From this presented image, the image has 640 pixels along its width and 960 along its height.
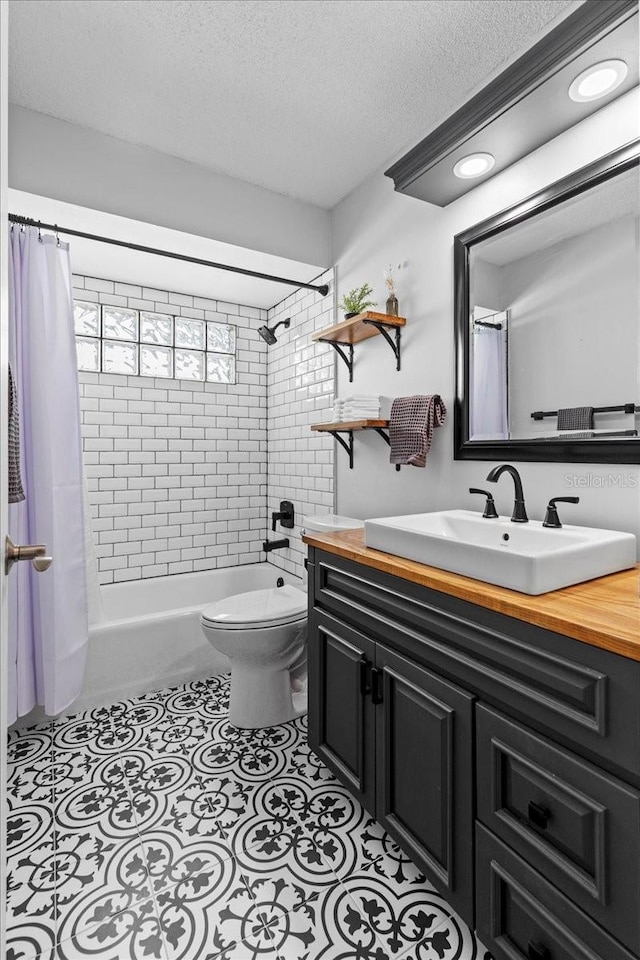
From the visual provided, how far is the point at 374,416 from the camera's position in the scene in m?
2.25

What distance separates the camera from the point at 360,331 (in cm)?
233

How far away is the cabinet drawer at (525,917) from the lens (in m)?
0.94

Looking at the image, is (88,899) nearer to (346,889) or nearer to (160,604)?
(346,889)

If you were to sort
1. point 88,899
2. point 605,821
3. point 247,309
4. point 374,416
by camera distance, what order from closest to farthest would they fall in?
point 605,821 → point 88,899 → point 374,416 → point 247,309

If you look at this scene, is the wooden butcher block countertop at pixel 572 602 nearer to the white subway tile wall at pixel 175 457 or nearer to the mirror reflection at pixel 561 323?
the mirror reflection at pixel 561 323

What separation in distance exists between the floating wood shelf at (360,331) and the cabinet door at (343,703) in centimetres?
125

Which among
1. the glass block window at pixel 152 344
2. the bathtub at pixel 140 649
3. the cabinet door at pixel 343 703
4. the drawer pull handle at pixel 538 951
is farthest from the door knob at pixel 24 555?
the glass block window at pixel 152 344

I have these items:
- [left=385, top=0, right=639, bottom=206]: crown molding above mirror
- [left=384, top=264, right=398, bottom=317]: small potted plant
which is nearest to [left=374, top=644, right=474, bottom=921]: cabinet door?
[left=384, top=264, right=398, bottom=317]: small potted plant

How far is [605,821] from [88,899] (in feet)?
4.51

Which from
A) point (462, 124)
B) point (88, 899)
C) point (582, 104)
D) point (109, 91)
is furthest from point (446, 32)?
point (88, 899)

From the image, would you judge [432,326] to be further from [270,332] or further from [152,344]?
[152,344]

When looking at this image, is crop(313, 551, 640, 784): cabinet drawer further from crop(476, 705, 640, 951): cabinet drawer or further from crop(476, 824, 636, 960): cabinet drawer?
crop(476, 824, 636, 960): cabinet drawer

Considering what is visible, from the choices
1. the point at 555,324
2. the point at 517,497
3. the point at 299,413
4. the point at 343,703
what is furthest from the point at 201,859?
the point at 299,413

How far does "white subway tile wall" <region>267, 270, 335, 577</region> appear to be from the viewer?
9.04 ft
